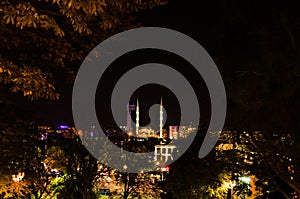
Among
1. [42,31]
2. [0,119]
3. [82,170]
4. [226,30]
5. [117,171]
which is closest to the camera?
[42,31]

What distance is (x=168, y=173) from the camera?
67.6ft

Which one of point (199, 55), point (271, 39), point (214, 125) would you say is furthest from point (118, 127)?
point (271, 39)

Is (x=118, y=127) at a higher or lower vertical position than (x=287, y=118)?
higher

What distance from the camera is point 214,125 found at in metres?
9.62

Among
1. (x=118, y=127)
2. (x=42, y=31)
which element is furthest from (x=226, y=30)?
(x=118, y=127)

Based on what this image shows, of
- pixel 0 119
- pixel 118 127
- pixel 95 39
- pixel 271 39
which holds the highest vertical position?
pixel 118 127

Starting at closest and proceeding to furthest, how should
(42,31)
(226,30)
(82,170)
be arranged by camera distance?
(42,31) < (226,30) < (82,170)

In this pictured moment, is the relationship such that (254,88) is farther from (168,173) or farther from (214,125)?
(168,173)

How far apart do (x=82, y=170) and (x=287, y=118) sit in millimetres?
11874

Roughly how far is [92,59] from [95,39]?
243 mm

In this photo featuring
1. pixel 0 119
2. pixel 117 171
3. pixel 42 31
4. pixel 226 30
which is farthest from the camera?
pixel 117 171

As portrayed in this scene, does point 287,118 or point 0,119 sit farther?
point 287,118

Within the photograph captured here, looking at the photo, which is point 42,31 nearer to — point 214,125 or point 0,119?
point 0,119

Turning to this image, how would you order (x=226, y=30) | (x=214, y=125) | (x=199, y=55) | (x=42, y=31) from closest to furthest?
(x=42, y=31) < (x=226, y=30) < (x=199, y=55) < (x=214, y=125)
